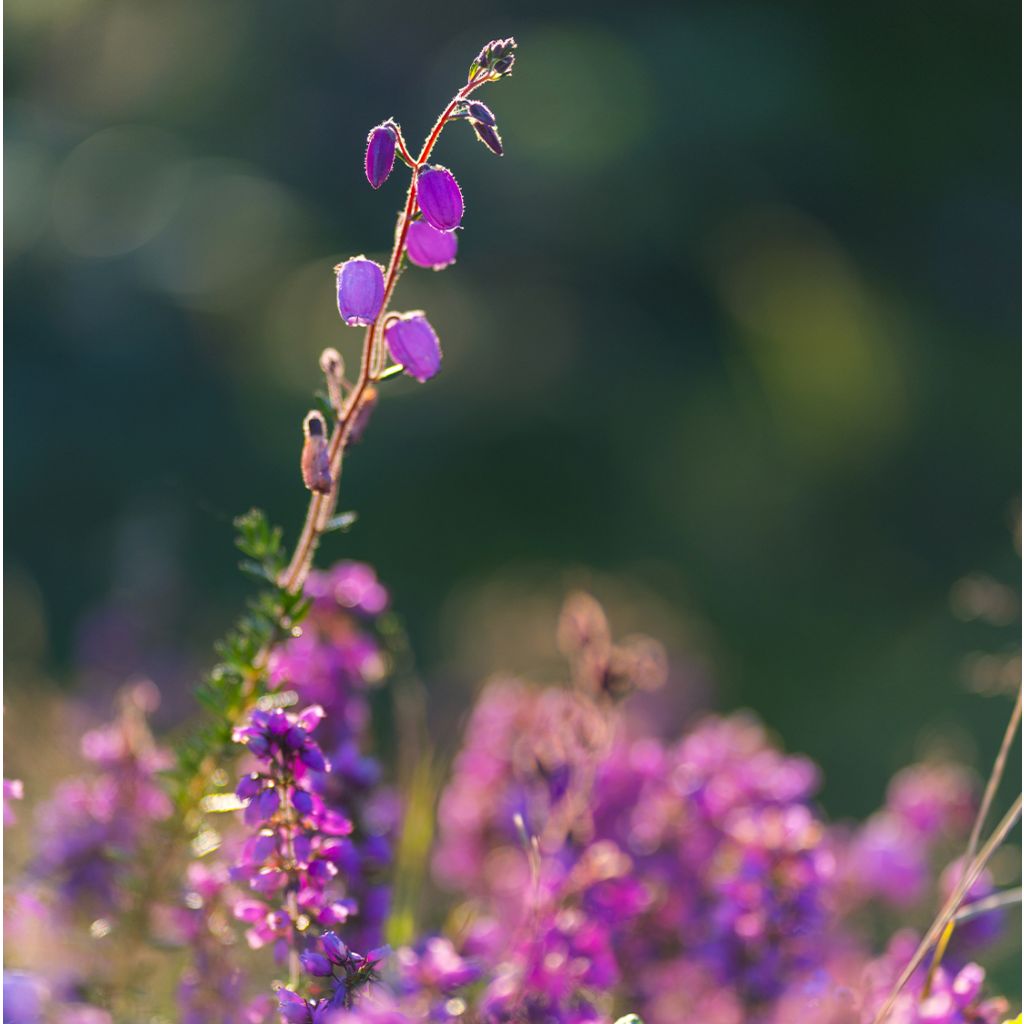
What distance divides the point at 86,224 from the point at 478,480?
5.75 ft

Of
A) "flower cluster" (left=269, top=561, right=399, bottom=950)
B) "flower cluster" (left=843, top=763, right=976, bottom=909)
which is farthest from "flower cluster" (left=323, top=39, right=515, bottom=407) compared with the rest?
"flower cluster" (left=843, top=763, right=976, bottom=909)

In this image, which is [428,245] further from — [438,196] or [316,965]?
[316,965]

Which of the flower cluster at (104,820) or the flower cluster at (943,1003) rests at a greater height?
the flower cluster at (104,820)

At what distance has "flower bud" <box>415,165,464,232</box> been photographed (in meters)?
0.73

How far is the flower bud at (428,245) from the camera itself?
796 mm

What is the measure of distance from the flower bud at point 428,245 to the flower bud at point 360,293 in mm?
76

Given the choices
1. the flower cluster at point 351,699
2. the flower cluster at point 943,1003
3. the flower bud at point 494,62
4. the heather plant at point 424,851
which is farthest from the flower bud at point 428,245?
the flower cluster at point 943,1003

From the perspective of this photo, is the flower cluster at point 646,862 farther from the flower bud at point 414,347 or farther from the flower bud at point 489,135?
the flower bud at point 489,135

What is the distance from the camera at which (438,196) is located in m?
0.73

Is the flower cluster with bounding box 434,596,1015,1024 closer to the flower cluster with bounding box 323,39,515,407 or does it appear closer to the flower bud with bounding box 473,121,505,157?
the flower cluster with bounding box 323,39,515,407

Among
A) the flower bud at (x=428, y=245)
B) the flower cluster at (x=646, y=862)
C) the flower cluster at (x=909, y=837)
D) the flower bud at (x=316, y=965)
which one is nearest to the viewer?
the flower bud at (x=316, y=965)

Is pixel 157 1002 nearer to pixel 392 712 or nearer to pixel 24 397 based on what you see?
pixel 392 712

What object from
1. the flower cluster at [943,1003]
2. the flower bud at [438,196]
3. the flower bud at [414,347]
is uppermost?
the flower bud at [438,196]

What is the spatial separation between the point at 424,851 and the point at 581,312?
11.8 ft
